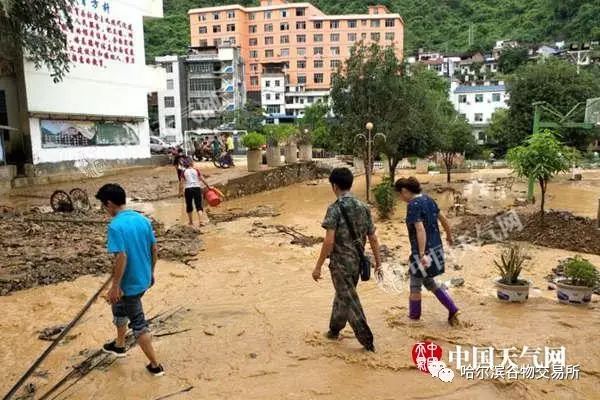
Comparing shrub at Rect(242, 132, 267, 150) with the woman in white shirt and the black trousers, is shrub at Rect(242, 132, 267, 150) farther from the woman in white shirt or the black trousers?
the woman in white shirt

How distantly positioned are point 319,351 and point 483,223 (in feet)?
28.5

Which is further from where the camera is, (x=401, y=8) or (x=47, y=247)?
(x=401, y=8)

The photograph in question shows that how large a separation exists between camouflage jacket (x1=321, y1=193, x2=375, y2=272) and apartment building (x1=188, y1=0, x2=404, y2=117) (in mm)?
78189

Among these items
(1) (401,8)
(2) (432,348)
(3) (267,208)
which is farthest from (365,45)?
(1) (401,8)

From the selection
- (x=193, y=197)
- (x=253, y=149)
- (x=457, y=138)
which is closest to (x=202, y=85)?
(x=457, y=138)

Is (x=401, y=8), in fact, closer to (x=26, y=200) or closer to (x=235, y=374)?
(x=26, y=200)

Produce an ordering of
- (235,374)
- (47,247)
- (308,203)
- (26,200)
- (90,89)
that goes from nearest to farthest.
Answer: (235,374), (47,247), (26,200), (308,203), (90,89)

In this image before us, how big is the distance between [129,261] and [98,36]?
70.2 feet

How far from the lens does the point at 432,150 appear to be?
2370 centimetres

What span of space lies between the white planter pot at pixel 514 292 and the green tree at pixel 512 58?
72.0 m

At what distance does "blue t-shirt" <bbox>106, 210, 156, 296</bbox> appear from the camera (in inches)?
151

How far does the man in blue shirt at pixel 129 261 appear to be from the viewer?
385 centimetres

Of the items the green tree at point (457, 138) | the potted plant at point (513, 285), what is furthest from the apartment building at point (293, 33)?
the potted plant at point (513, 285)

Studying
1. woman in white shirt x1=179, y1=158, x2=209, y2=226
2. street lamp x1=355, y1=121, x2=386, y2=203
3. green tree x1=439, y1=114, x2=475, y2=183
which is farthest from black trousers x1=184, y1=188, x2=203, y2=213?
green tree x1=439, y1=114, x2=475, y2=183
